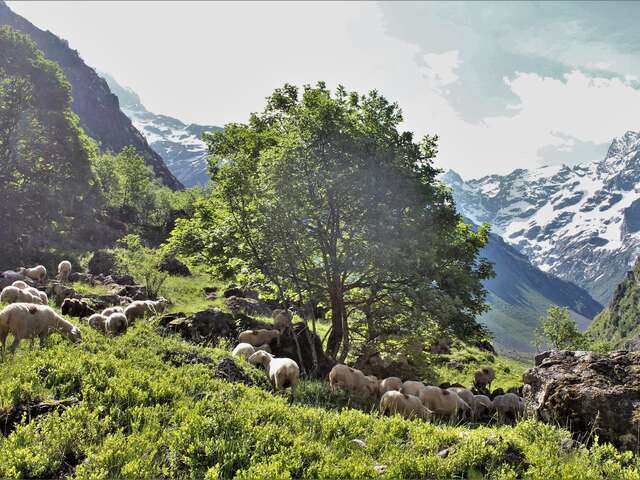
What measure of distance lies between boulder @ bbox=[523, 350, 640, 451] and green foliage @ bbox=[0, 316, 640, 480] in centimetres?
93

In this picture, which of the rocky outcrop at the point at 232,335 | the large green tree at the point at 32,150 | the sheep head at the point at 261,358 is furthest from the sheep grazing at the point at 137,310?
the large green tree at the point at 32,150

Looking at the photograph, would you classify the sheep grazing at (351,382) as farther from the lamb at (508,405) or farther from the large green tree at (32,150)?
the large green tree at (32,150)

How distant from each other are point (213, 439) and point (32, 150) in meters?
60.2

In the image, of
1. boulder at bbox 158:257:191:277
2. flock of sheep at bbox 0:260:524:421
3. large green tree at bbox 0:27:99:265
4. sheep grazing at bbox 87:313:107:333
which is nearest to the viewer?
flock of sheep at bbox 0:260:524:421

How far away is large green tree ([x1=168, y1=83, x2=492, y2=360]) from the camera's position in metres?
21.4

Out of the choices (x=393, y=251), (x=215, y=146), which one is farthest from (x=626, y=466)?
(x=215, y=146)

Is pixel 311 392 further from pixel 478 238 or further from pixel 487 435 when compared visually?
pixel 478 238

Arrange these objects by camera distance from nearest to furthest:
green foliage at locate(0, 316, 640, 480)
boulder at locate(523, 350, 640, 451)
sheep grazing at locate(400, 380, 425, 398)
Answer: green foliage at locate(0, 316, 640, 480) → boulder at locate(523, 350, 640, 451) → sheep grazing at locate(400, 380, 425, 398)

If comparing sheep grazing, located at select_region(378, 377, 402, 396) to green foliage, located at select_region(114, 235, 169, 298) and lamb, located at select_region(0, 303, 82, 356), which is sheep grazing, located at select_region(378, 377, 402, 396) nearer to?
lamb, located at select_region(0, 303, 82, 356)

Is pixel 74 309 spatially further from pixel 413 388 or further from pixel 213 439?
pixel 213 439

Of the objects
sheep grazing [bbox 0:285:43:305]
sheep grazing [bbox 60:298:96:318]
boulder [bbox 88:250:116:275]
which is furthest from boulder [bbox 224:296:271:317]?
sheep grazing [bbox 0:285:43:305]

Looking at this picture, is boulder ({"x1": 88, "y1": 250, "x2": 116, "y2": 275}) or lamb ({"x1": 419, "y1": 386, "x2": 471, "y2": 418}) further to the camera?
boulder ({"x1": 88, "y1": 250, "x2": 116, "y2": 275})

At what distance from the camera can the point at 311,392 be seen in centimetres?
1569

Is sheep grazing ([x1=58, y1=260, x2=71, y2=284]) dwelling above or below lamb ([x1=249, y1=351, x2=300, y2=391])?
below
